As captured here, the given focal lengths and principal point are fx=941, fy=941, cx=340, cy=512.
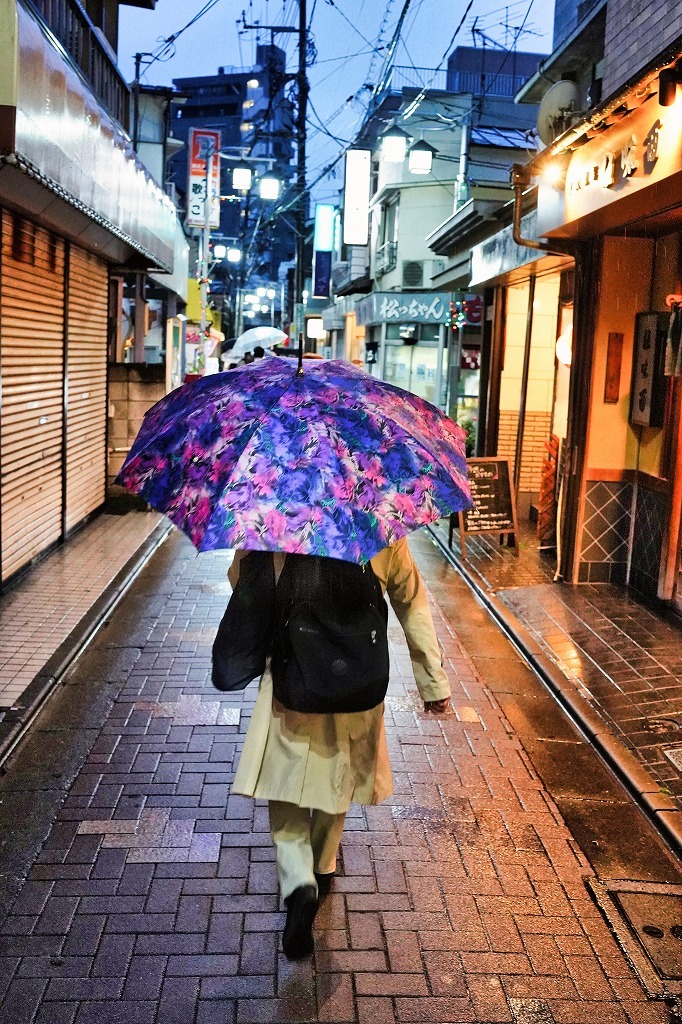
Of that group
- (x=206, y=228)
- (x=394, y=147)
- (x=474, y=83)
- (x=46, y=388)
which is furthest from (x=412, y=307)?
(x=46, y=388)

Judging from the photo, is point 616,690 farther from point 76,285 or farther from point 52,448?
point 76,285

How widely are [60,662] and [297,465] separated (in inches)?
194

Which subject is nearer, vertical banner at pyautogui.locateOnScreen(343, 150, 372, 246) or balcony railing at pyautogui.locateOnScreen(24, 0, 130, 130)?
balcony railing at pyautogui.locateOnScreen(24, 0, 130, 130)

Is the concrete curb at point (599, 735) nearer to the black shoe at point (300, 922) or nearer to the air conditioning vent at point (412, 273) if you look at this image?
the black shoe at point (300, 922)

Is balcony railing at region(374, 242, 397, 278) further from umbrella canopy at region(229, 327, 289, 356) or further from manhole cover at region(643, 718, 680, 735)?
manhole cover at region(643, 718, 680, 735)

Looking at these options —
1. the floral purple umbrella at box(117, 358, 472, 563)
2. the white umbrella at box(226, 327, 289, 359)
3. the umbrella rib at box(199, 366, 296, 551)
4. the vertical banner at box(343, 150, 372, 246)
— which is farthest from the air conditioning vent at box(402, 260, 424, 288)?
the umbrella rib at box(199, 366, 296, 551)

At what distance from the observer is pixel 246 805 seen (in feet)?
17.7

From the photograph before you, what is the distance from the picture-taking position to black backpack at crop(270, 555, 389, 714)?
3580 millimetres

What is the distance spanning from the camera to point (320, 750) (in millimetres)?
3887

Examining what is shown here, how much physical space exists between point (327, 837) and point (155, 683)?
11.6ft

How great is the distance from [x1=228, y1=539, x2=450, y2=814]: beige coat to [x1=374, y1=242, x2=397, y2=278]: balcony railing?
3106cm

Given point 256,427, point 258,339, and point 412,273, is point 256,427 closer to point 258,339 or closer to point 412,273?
point 258,339

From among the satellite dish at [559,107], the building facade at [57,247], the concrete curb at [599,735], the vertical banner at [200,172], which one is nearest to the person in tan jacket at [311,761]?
the concrete curb at [599,735]

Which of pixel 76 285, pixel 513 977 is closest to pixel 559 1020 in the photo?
pixel 513 977
